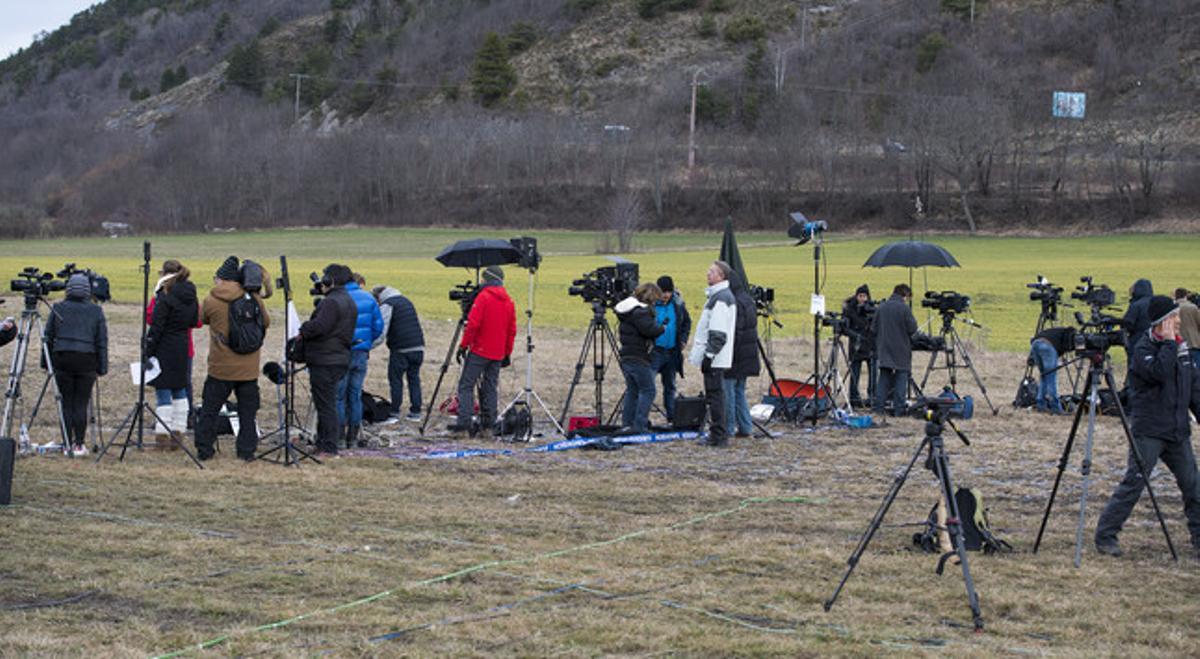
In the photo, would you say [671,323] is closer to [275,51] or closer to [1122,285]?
[1122,285]

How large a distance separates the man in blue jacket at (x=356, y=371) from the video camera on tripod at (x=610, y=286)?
2229 mm

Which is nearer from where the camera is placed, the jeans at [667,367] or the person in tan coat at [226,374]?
the person in tan coat at [226,374]

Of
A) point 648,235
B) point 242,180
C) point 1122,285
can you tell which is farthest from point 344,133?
point 1122,285

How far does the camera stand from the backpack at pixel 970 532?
9.04 metres

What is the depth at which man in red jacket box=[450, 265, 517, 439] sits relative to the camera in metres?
14.0

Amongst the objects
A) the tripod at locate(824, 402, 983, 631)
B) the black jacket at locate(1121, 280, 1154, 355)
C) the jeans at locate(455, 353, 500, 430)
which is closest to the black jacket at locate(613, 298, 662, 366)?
the jeans at locate(455, 353, 500, 430)

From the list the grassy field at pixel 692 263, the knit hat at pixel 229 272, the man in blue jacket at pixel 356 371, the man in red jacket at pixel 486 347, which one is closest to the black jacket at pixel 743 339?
the man in red jacket at pixel 486 347

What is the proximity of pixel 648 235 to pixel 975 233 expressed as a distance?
19.3 meters

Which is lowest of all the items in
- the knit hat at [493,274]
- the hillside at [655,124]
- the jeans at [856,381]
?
the jeans at [856,381]

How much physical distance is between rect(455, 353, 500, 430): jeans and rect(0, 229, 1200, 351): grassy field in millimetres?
8746

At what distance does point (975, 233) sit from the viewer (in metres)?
75.4

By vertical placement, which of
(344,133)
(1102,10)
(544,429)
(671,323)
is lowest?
(544,429)

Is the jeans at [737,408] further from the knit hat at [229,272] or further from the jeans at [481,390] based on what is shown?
the knit hat at [229,272]

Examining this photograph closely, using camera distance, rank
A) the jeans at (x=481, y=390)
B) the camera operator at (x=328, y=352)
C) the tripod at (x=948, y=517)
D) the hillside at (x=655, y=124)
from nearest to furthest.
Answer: the tripod at (x=948, y=517), the camera operator at (x=328, y=352), the jeans at (x=481, y=390), the hillside at (x=655, y=124)
